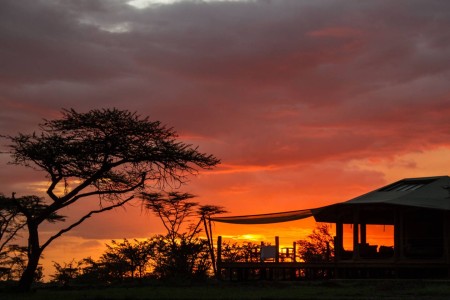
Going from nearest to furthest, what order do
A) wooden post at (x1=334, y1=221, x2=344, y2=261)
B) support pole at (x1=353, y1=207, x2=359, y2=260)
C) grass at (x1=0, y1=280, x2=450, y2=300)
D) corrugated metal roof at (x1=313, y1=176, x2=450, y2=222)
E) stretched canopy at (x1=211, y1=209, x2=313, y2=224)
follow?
grass at (x1=0, y1=280, x2=450, y2=300), corrugated metal roof at (x1=313, y1=176, x2=450, y2=222), support pole at (x1=353, y1=207, x2=359, y2=260), wooden post at (x1=334, y1=221, x2=344, y2=261), stretched canopy at (x1=211, y1=209, x2=313, y2=224)

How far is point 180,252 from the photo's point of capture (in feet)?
115

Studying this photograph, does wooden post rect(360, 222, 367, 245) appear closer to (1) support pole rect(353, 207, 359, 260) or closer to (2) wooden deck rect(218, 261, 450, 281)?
(2) wooden deck rect(218, 261, 450, 281)

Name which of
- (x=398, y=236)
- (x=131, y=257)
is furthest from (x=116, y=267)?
(x=398, y=236)

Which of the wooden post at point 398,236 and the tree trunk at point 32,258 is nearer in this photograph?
the tree trunk at point 32,258

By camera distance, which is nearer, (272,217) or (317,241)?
(272,217)

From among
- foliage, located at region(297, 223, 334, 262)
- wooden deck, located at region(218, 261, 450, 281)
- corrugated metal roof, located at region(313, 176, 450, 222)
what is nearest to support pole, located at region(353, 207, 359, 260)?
wooden deck, located at region(218, 261, 450, 281)

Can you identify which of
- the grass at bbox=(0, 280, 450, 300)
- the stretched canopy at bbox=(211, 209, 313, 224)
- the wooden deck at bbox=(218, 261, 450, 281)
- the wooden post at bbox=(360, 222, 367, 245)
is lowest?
the grass at bbox=(0, 280, 450, 300)

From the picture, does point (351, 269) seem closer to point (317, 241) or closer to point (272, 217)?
point (272, 217)

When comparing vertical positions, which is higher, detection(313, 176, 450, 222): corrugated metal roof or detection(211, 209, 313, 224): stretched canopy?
detection(313, 176, 450, 222): corrugated metal roof

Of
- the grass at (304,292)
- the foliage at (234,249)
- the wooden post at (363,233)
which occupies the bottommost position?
the grass at (304,292)

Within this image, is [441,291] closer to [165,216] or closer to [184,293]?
[184,293]

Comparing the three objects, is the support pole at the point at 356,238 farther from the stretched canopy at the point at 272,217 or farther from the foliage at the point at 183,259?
the foliage at the point at 183,259

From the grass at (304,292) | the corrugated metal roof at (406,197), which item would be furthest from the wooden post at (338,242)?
the grass at (304,292)

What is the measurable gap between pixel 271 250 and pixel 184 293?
34.1 feet
